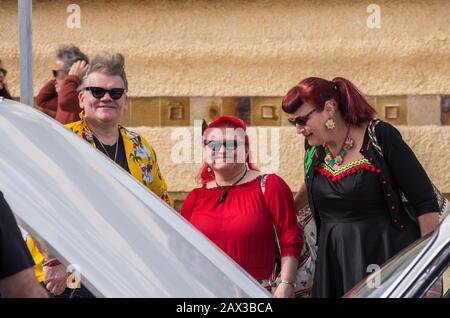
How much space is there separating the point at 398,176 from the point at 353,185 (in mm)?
170

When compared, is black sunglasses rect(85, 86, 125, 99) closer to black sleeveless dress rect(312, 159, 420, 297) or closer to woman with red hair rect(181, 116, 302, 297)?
woman with red hair rect(181, 116, 302, 297)

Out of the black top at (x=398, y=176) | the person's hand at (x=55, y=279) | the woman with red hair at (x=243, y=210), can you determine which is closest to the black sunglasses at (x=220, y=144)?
the woman with red hair at (x=243, y=210)

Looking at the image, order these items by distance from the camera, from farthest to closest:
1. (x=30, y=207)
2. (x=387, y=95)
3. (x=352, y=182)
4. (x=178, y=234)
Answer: (x=387, y=95) → (x=352, y=182) → (x=178, y=234) → (x=30, y=207)

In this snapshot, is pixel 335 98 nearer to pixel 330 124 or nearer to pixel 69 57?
pixel 330 124

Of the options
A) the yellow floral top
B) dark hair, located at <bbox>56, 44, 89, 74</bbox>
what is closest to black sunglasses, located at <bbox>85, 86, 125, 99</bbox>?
the yellow floral top

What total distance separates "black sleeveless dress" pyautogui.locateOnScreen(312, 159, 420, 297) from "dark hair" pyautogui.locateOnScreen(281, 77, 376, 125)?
0.19m

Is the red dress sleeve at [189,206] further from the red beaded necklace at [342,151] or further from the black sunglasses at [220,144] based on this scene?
the red beaded necklace at [342,151]

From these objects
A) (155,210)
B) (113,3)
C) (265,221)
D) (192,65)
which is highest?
(113,3)

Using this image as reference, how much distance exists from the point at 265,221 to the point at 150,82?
339 cm

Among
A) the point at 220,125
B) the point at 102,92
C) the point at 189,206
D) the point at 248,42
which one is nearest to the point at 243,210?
the point at 189,206

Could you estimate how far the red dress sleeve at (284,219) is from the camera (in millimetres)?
3887

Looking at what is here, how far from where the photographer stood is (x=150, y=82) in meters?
7.12

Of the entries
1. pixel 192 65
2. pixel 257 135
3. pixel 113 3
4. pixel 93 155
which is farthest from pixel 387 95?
pixel 93 155
